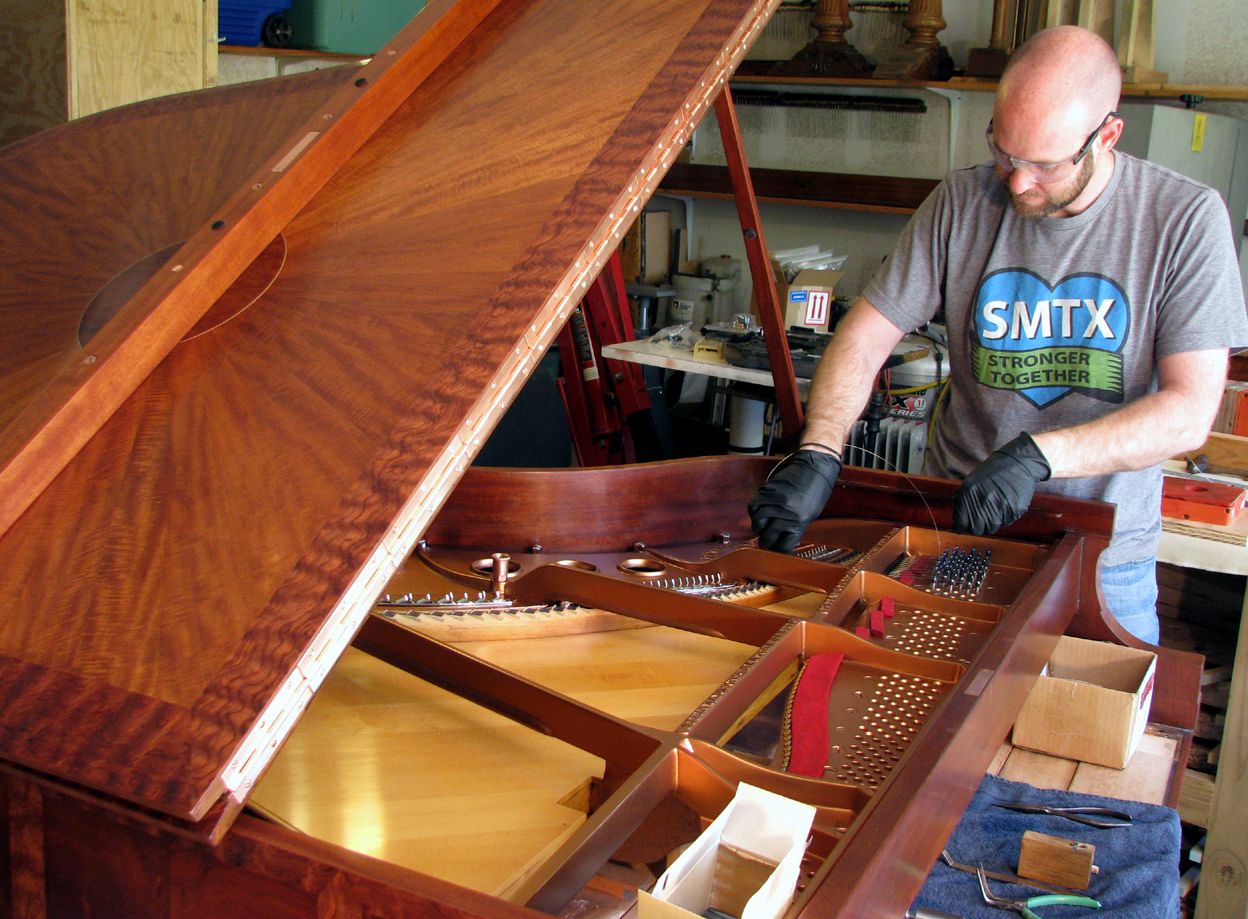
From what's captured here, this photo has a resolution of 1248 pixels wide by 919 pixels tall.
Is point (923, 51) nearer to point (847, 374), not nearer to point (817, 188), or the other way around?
point (817, 188)

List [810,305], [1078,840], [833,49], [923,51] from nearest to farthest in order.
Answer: [1078,840], [810,305], [923,51], [833,49]

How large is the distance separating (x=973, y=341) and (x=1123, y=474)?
1.43 feet

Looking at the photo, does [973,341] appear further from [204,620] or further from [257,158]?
[204,620]

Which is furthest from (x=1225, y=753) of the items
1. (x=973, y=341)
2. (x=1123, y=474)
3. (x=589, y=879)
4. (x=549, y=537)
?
(x=589, y=879)

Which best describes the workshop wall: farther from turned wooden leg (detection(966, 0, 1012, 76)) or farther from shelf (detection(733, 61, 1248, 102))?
turned wooden leg (detection(966, 0, 1012, 76))

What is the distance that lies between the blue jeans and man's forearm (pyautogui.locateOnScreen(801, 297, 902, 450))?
0.67 metres

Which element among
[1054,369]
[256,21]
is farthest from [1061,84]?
[256,21]

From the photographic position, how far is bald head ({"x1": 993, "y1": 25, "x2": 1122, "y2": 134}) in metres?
2.08

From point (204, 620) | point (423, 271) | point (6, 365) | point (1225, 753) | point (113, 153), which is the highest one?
point (113, 153)

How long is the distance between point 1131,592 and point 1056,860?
3.21ft

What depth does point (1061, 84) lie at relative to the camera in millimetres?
2074

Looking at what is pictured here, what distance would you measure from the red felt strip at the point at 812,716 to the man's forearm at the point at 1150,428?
80 cm

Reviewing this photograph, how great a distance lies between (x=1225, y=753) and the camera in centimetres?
297

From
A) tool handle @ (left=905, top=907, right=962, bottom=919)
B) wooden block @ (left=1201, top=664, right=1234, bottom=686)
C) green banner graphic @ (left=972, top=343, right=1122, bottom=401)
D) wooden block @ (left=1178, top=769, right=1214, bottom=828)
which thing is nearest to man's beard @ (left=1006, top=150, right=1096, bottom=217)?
green banner graphic @ (left=972, top=343, right=1122, bottom=401)
